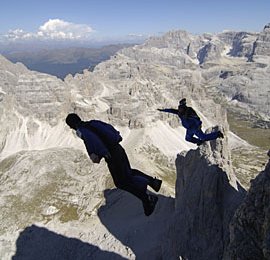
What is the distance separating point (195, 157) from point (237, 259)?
39.8 meters

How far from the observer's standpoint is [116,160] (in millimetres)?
18719

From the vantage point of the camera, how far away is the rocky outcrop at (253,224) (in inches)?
872


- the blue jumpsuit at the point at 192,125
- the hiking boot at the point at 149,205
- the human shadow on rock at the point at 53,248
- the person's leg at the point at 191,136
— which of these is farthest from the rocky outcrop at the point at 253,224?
the human shadow on rock at the point at 53,248

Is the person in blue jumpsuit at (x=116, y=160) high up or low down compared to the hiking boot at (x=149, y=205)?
up

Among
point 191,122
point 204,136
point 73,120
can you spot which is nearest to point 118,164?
point 73,120

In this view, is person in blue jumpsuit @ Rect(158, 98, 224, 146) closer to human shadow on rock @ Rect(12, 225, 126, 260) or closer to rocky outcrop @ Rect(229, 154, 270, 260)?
rocky outcrop @ Rect(229, 154, 270, 260)

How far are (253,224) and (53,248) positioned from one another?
5616 cm

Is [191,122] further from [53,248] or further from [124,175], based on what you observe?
[53,248]

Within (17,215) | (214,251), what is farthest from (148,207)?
(17,215)

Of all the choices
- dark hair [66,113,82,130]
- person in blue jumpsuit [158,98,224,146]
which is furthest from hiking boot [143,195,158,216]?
person in blue jumpsuit [158,98,224,146]

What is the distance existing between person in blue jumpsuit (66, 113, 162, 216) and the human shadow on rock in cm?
4773

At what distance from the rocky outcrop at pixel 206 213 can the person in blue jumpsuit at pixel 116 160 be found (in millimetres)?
24381

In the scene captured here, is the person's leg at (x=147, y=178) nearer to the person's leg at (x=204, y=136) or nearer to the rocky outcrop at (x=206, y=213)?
the person's leg at (x=204, y=136)

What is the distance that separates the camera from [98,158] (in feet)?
57.6
